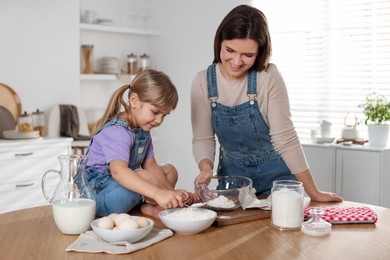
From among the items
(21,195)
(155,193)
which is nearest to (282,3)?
(21,195)

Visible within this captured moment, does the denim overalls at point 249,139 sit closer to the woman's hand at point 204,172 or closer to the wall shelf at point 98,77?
the woman's hand at point 204,172

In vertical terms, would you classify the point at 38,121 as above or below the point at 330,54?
below

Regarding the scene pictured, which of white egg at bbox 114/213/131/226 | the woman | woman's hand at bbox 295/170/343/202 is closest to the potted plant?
the woman

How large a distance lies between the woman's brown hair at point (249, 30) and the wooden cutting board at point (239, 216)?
68cm

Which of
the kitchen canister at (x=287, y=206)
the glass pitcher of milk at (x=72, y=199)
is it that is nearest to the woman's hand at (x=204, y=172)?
the kitchen canister at (x=287, y=206)

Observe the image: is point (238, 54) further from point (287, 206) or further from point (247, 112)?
point (287, 206)

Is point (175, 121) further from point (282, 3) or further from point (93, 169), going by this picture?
point (93, 169)

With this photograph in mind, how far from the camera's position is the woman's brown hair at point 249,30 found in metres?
2.27

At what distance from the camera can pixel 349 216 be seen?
193cm

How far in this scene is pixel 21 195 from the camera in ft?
14.2

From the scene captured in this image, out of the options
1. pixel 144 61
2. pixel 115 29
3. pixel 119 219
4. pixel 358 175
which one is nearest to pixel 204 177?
pixel 119 219

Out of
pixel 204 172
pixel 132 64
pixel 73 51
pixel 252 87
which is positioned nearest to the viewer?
pixel 204 172

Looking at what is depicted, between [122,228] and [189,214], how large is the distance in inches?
9.9

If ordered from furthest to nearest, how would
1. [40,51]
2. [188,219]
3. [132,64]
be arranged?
[132,64] < [40,51] < [188,219]
